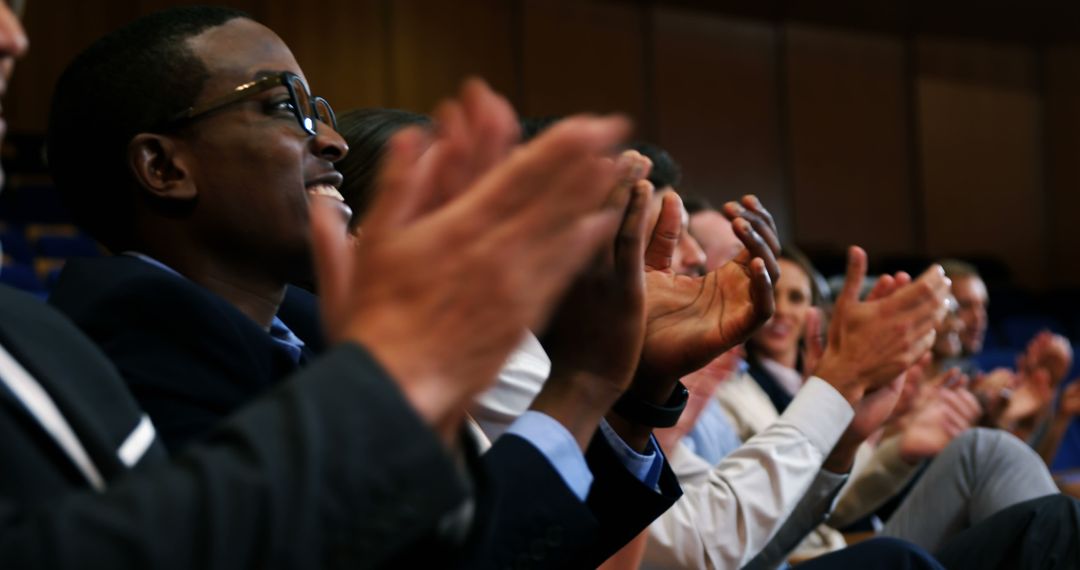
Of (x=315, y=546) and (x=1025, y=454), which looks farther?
(x=1025, y=454)

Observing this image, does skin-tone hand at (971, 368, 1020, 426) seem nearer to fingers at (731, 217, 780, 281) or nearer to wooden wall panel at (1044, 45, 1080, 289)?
fingers at (731, 217, 780, 281)

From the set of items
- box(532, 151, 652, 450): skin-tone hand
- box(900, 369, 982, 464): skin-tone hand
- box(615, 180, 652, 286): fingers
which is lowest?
box(900, 369, 982, 464): skin-tone hand

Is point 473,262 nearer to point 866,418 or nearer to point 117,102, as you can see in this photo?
point 117,102

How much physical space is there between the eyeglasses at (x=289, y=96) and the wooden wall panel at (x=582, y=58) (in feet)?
21.8

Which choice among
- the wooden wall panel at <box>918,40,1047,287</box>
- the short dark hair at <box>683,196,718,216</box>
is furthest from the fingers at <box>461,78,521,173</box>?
the wooden wall panel at <box>918,40,1047,287</box>

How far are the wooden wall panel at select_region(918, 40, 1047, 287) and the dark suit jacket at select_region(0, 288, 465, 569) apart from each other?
9274 millimetres

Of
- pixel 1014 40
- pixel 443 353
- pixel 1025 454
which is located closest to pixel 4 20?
pixel 443 353

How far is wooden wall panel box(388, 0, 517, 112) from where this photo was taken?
24.5 ft

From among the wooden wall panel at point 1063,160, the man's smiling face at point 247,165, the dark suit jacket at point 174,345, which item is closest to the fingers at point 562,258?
the dark suit jacket at point 174,345

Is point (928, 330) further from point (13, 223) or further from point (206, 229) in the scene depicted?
point (13, 223)

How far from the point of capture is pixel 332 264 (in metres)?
0.70

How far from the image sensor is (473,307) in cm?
67

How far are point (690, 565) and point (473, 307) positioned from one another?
3.56ft

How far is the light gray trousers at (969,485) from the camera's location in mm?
2178
